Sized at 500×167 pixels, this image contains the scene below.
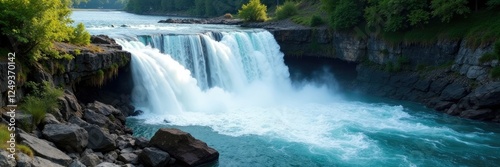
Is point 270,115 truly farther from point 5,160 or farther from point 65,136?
point 5,160

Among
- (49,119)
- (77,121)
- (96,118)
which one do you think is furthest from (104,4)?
(49,119)

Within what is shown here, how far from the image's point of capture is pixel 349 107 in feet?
99.3

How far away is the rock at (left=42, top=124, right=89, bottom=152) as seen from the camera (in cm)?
1562

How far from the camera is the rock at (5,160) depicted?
468 inches

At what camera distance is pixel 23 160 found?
494 inches

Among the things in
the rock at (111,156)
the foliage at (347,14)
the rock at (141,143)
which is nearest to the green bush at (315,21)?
the foliage at (347,14)

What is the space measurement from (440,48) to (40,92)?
25506mm

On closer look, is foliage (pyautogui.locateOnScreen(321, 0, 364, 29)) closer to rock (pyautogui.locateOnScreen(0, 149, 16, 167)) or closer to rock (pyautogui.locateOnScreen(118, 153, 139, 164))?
rock (pyautogui.locateOnScreen(118, 153, 139, 164))

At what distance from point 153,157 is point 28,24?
6943mm

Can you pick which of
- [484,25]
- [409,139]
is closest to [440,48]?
[484,25]

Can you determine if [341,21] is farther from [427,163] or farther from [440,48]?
[427,163]

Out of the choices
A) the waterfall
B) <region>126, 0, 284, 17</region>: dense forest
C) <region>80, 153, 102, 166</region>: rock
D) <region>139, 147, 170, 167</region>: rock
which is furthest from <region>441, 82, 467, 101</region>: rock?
<region>126, 0, 284, 17</region>: dense forest

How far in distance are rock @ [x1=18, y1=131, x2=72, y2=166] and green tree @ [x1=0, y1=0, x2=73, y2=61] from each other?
4.16m

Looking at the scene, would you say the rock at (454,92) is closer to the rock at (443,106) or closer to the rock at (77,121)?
the rock at (443,106)
